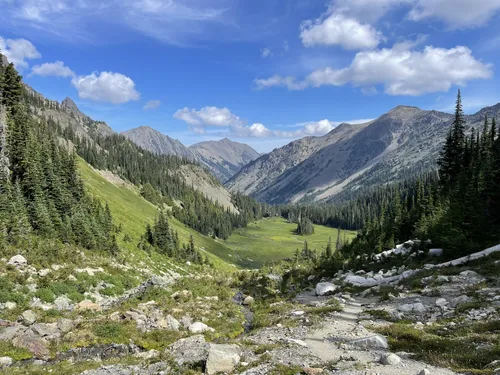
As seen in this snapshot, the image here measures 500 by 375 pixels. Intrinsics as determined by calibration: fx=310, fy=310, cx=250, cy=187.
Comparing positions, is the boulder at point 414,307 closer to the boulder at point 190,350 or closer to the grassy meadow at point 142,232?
the boulder at point 190,350

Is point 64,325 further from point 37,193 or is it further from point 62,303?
point 37,193

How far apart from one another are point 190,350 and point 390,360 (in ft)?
36.0

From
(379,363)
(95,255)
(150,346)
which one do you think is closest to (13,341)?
(150,346)

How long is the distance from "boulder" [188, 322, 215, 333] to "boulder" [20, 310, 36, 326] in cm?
1127

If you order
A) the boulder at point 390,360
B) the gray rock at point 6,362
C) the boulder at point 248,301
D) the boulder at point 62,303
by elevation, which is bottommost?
the boulder at point 248,301

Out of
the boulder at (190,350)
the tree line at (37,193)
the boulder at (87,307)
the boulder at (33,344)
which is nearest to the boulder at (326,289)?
the boulder at (190,350)

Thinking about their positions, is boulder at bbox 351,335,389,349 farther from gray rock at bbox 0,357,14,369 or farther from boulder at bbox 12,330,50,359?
gray rock at bbox 0,357,14,369

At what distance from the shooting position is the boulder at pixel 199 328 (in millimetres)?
23269

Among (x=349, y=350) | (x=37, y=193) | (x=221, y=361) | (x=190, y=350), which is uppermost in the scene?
(x=37, y=193)

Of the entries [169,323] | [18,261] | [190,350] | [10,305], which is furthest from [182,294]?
[18,261]

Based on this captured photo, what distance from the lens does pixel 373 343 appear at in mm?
15430

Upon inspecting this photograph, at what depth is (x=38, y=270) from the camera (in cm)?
3231

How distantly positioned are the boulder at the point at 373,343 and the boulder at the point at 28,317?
22.0 meters

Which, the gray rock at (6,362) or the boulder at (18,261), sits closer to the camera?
the gray rock at (6,362)
